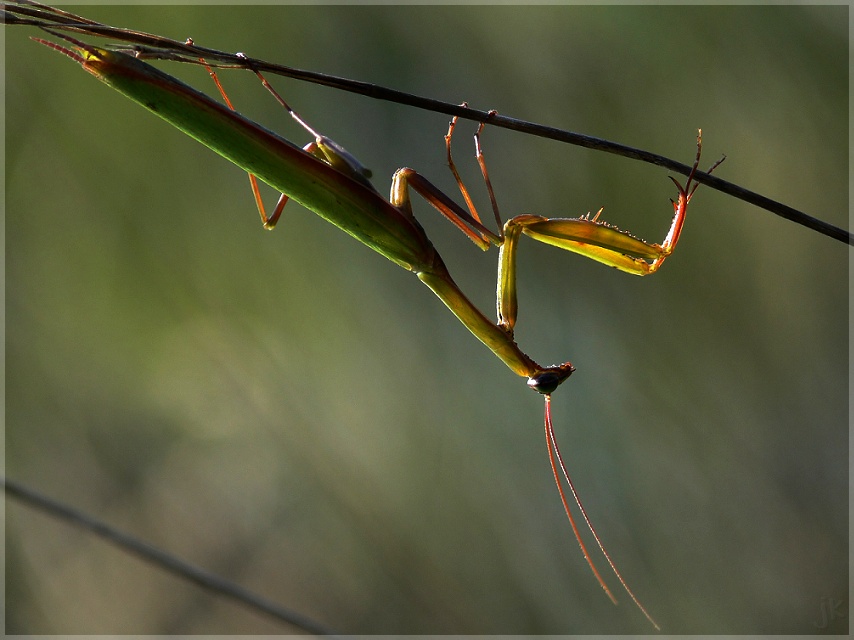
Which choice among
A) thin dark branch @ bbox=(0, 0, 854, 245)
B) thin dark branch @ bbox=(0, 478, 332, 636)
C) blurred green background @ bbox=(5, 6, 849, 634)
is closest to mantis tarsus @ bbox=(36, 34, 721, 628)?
thin dark branch @ bbox=(0, 0, 854, 245)

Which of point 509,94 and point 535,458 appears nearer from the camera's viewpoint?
point 509,94

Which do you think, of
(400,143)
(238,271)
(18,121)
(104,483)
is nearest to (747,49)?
(400,143)

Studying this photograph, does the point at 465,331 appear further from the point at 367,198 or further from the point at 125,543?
the point at 125,543

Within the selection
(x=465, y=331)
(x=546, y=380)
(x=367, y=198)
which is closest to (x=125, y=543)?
(x=367, y=198)

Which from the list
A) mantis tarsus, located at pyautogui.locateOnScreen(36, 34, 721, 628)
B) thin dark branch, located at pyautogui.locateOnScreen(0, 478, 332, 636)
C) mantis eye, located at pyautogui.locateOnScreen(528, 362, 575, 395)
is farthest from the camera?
mantis eye, located at pyautogui.locateOnScreen(528, 362, 575, 395)

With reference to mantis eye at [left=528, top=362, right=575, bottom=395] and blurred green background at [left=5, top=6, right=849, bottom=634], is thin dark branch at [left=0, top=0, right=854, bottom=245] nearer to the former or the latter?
mantis eye at [left=528, top=362, right=575, bottom=395]

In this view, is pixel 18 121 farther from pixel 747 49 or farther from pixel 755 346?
pixel 755 346
